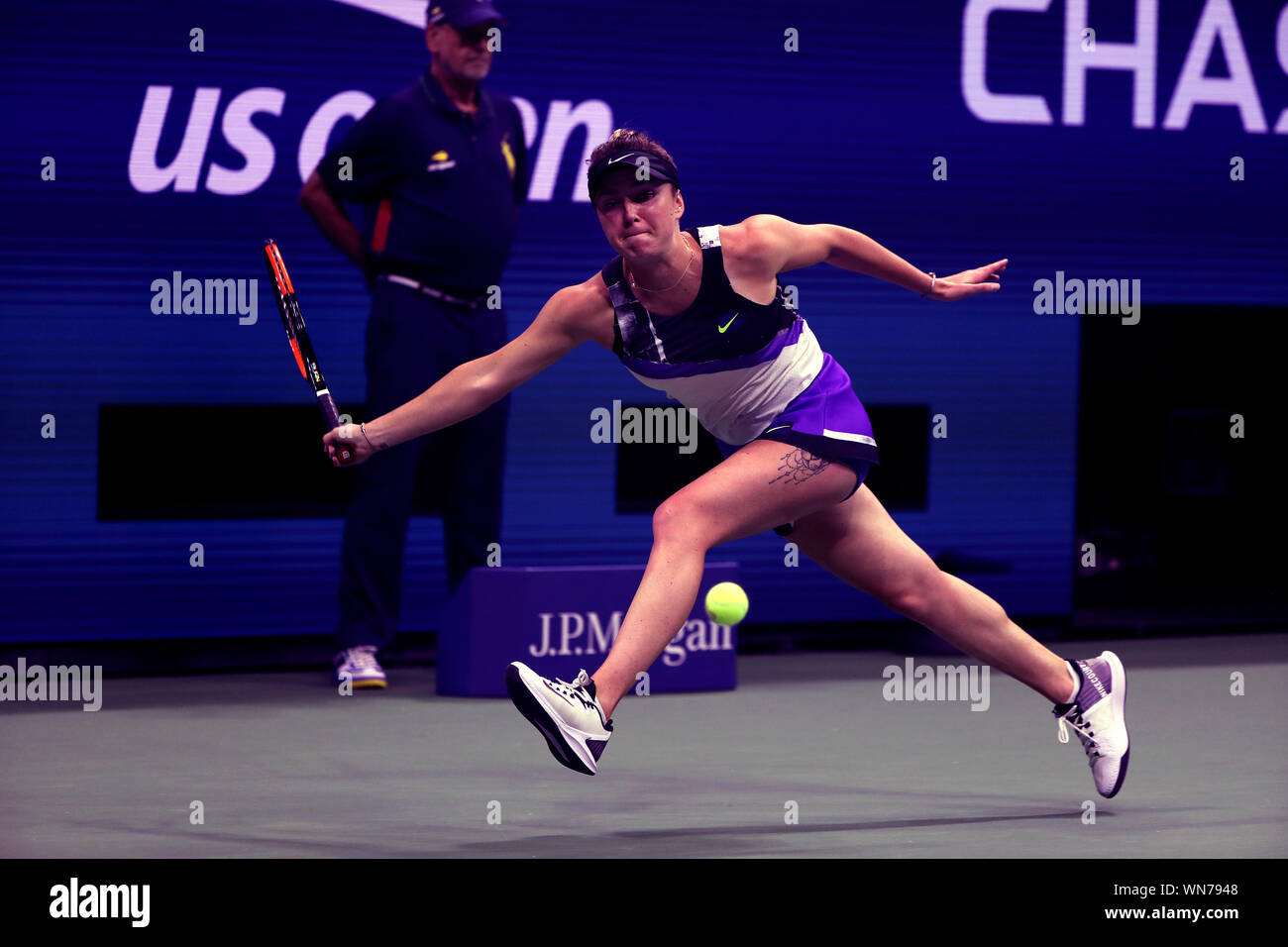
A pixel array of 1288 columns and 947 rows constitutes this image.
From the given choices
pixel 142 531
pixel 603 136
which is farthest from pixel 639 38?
pixel 142 531

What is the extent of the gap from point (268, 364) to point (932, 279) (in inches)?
132

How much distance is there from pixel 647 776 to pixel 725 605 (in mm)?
671

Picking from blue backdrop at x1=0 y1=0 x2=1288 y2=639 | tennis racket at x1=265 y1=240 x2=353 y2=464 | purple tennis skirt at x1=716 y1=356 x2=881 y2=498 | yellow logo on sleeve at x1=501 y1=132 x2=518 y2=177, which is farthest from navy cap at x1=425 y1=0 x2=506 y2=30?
purple tennis skirt at x1=716 y1=356 x2=881 y2=498

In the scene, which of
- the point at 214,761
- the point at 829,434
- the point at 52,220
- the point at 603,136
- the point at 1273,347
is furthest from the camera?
the point at 1273,347

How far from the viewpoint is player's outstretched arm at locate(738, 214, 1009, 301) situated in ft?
16.8

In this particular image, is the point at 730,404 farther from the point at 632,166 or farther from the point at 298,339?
the point at 298,339

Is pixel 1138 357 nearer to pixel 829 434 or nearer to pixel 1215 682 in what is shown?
pixel 1215 682

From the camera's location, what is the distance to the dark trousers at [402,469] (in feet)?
24.6

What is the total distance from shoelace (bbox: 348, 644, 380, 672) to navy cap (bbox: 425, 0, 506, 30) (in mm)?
2275

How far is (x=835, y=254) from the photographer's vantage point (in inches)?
207

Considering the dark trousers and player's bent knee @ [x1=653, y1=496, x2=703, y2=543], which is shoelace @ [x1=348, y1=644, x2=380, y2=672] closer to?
the dark trousers

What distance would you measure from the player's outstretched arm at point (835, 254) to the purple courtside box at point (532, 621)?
2198mm

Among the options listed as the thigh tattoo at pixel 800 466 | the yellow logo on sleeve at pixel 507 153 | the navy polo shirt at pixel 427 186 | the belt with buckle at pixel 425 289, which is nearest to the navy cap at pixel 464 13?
the navy polo shirt at pixel 427 186

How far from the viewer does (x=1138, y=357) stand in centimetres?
995
